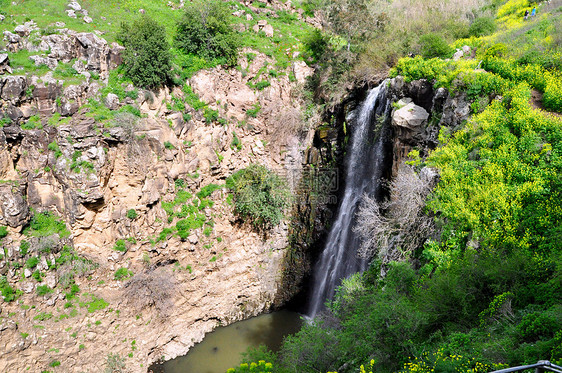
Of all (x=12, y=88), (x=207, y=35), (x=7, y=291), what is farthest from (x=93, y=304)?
(x=207, y=35)

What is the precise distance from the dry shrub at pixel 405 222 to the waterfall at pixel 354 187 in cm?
347

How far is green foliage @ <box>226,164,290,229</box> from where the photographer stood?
22.5 m

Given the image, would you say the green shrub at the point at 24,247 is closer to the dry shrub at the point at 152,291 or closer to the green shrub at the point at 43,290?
the green shrub at the point at 43,290

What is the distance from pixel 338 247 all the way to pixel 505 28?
707 inches

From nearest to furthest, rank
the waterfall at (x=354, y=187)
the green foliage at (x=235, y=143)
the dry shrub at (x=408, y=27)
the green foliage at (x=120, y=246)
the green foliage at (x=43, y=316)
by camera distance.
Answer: the green foliage at (x=43, y=316) → the green foliage at (x=120, y=246) → the waterfall at (x=354, y=187) → the dry shrub at (x=408, y=27) → the green foliage at (x=235, y=143)

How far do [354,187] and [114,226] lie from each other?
14.7 meters

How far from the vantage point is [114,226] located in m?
19.1

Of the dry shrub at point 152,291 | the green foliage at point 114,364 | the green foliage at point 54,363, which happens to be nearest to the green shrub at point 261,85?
the dry shrub at point 152,291

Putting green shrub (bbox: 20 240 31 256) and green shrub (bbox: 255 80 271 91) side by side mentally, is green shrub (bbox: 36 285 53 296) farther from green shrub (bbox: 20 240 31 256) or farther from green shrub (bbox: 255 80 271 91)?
green shrub (bbox: 255 80 271 91)

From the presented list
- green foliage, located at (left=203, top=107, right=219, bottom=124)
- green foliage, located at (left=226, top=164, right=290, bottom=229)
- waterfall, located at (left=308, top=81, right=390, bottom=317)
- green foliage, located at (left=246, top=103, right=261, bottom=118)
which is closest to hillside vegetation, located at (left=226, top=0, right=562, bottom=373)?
waterfall, located at (left=308, top=81, right=390, bottom=317)

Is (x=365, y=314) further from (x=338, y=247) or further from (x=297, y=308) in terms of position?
(x=297, y=308)

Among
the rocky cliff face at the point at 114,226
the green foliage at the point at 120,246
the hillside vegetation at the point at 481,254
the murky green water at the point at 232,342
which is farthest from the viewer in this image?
the green foliage at the point at 120,246

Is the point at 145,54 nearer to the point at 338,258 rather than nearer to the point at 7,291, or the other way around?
the point at 7,291

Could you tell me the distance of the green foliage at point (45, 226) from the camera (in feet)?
56.9
